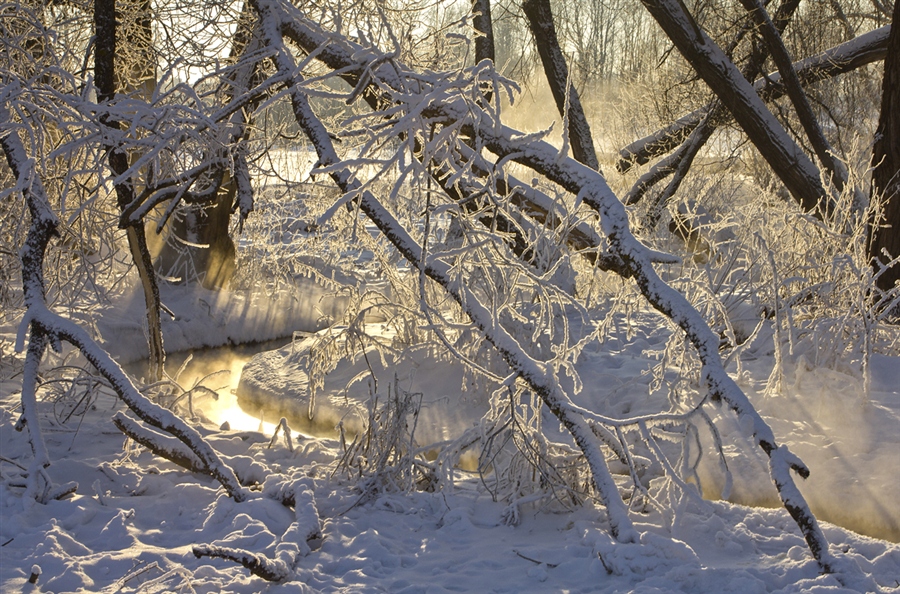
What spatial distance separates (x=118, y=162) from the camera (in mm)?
4473

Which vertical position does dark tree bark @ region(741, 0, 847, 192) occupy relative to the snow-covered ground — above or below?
above

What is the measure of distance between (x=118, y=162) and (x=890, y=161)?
5.43m

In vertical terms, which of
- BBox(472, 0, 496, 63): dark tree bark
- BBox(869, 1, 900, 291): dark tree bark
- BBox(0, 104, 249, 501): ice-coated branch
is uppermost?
BBox(472, 0, 496, 63): dark tree bark

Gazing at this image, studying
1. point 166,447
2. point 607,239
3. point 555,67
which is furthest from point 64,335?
point 555,67

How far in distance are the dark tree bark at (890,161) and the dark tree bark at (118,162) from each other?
5.12 meters

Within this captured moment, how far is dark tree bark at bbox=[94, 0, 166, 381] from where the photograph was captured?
4.05 m

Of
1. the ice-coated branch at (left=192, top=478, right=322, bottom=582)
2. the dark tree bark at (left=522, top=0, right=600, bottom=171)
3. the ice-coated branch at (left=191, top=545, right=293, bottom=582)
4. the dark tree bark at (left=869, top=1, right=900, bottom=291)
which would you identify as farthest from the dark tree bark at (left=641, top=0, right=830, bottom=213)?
the ice-coated branch at (left=191, top=545, right=293, bottom=582)

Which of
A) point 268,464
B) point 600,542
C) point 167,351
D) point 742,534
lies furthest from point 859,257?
point 167,351

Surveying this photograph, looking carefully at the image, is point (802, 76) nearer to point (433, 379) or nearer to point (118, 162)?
point (433, 379)

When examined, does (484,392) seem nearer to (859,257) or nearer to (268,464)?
(268,464)

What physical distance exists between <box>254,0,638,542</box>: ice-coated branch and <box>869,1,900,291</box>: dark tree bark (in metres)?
3.62

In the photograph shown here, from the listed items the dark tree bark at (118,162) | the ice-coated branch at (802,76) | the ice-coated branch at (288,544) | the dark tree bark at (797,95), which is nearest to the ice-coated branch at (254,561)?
the ice-coated branch at (288,544)

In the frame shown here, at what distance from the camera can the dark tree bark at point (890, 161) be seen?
557 centimetres

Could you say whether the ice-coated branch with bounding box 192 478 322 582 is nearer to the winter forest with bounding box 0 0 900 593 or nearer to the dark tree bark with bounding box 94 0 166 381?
the winter forest with bounding box 0 0 900 593
